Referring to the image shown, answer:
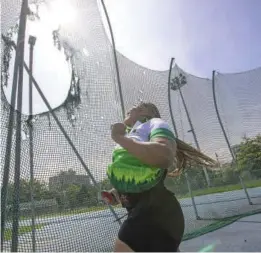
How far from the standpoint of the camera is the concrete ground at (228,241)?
3.22m

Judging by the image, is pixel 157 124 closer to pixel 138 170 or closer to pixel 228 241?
pixel 138 170

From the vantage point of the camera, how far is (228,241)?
3.63 m

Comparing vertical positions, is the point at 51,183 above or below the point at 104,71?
below

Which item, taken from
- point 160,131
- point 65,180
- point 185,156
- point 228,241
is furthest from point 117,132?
point 228,241

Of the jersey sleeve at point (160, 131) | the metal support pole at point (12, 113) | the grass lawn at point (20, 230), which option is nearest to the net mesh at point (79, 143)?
the grass lawn at point (20, 230)

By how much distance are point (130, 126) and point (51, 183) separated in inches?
103

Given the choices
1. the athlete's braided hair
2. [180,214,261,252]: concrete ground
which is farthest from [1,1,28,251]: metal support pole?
[180,214,261,252]: concrete ground

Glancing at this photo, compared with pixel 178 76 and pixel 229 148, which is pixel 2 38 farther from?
pixel 229 148

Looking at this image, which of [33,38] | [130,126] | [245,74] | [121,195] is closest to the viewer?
[121,195]

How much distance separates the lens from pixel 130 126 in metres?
1.43

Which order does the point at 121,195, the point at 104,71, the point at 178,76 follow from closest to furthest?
the point at 121,195, the point at 104,71, the point at 178,76

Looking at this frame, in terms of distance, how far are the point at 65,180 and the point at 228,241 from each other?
213 centimetres

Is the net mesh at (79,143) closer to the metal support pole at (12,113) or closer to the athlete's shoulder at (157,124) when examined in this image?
the metal support pole at (12,113)

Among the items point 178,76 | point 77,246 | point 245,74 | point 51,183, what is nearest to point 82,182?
point 51,183
